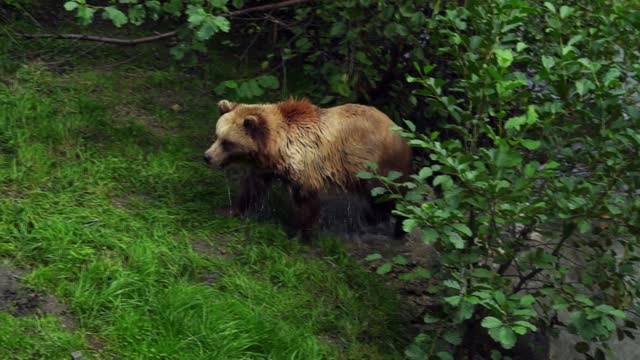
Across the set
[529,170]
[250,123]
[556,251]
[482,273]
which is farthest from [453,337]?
[250,123]

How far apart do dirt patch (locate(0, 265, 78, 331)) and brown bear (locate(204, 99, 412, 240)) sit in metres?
1.84

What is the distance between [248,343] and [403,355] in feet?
3.72

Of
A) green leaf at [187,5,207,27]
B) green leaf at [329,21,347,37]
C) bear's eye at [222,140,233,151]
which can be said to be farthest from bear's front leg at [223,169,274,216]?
green leaf at [187,5,207,27]

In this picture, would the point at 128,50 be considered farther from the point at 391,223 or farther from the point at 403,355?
the point at 403,355

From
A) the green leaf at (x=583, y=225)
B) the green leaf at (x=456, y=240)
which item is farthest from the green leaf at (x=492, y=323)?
the green leaf at (x=583, y=225)

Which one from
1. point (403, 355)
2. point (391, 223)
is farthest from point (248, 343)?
point (391, 223)

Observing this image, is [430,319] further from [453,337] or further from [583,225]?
[583,225]

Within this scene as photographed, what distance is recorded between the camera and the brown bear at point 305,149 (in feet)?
20.1

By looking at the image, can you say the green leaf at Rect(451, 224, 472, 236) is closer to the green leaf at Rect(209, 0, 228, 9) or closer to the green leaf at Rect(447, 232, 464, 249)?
the green leaf at Rect(447, 232, 464, 249)

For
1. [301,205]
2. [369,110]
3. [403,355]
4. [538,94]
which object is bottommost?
[403,355]

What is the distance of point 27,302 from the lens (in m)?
4.66

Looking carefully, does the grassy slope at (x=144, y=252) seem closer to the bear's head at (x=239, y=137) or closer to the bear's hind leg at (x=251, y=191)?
the bear's hind leg at (x=251, y=191)

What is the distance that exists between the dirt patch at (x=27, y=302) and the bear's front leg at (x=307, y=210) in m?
1.99

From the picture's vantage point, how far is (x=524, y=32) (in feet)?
19.3
